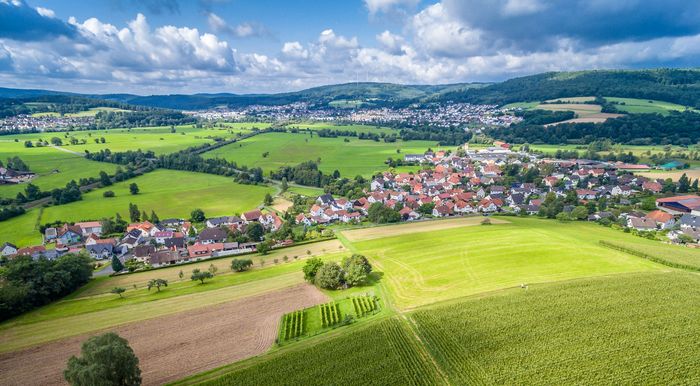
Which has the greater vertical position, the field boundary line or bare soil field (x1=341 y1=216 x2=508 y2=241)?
A: the field boundary line

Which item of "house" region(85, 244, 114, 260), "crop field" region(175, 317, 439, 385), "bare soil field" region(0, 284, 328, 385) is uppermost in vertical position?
"crop field" region(175, 317, 439, 385)

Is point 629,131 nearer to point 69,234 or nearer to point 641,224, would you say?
point 641,224

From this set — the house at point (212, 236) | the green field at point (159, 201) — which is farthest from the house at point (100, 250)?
the house at point (212, 236)

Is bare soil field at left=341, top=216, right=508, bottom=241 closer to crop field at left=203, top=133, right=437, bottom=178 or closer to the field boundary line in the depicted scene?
the field boundary line

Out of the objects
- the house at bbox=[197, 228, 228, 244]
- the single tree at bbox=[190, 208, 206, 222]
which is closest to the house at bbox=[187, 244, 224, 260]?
the house at bbox=[197, 228, 228, 244]

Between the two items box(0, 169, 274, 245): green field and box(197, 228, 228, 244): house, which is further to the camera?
box(0, 169, 274, 245): green field

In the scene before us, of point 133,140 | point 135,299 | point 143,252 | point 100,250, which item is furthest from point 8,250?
point 133,140

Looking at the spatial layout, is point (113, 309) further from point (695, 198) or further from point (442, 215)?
point (695, 198)
